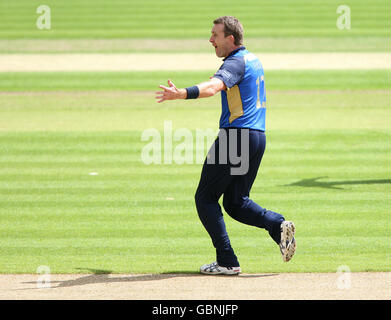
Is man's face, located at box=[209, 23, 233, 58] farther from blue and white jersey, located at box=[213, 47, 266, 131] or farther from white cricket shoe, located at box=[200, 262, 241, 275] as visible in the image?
white cricket shoe, located at box=[200, 262, 241, 275]

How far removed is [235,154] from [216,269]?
101 centimetres

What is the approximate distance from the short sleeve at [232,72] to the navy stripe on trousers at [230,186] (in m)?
0.41

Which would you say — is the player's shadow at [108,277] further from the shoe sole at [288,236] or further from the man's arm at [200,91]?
the man's arm at [200,91]

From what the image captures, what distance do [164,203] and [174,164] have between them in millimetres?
2359

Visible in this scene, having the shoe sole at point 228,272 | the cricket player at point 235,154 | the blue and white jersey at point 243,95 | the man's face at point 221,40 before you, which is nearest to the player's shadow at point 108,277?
the shoe sole at point 228,272

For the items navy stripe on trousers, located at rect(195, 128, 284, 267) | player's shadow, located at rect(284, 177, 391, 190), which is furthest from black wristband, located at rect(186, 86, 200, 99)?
player's shadow, located at rect(284, 177, 391, 190)

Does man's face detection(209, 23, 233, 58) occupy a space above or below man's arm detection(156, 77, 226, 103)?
above

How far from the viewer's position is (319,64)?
21.4 m

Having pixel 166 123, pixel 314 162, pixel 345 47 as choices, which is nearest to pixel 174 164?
pixel 314 162

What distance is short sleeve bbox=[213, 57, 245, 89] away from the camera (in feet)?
20.7

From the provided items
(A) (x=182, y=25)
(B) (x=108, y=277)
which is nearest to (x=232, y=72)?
(B) (x=108, y=277)

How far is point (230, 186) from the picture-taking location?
6.61 m

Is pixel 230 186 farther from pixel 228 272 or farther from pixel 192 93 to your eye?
pixel 192 93

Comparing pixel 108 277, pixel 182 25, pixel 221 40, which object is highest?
pixel 182 25
